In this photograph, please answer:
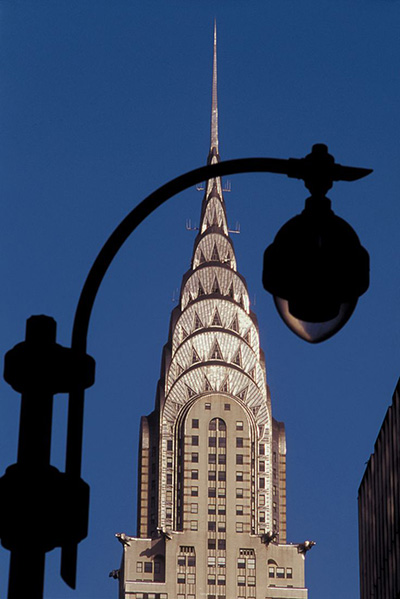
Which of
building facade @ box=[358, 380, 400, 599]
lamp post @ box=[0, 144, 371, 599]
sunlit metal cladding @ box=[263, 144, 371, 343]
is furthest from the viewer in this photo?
building facade @ box=[358, 380, 400, 599]

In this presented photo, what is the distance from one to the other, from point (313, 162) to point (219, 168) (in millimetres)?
766

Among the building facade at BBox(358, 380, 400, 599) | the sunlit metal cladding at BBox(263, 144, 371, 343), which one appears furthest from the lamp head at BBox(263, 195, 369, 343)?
the building facade at BBox(358, 380, 400, 599)

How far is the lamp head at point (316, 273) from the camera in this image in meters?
11.2

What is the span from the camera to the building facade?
11214 centimetres

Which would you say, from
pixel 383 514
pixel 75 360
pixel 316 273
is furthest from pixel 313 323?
pixel 383 514

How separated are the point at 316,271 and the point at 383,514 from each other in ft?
371

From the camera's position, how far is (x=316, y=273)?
445 inches

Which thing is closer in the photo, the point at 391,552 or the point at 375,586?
the point at 391,552

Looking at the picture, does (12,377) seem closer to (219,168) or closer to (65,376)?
(65,376)

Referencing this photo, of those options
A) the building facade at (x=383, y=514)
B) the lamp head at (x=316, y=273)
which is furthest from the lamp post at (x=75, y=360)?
the building facade at (x=383, y=514)

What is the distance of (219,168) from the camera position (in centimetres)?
1151

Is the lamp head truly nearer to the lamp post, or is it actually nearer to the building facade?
the lamp post

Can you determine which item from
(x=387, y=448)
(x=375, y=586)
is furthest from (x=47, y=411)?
(x=375, y=586)

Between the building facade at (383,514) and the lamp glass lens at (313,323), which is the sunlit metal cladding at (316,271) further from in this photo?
the building facade at (383,514)
